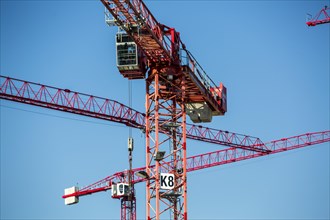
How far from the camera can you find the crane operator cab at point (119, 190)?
139m

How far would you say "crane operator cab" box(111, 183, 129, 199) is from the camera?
5458 inches

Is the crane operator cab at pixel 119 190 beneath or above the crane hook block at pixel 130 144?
beneath

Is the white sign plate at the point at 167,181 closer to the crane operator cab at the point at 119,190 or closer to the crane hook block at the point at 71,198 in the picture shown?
the crane operator cab at the point at 119,190

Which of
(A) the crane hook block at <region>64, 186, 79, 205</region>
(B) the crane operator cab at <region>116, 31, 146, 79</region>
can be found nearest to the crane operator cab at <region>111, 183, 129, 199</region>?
(A) the crane hook block at <region>64, 186, 79, 205</region>

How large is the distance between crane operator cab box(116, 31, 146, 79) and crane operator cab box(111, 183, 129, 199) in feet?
175

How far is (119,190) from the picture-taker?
13950 cm

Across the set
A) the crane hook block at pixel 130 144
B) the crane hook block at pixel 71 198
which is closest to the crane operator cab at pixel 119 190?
the crane hook block at pixel 71 198

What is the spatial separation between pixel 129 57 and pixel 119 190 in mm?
56254

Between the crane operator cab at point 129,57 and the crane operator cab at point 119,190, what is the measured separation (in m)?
53.3

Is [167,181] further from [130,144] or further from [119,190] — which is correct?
[119,190]

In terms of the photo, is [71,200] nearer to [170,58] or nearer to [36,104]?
[36,104]

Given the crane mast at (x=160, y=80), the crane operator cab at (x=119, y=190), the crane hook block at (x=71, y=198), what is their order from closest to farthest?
the crane mast at (x=160, y=80)
the crane operator cab at (x=119, y=190)
the crane hook block at (x=71, y=198)

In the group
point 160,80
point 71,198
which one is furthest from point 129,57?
point 71,198

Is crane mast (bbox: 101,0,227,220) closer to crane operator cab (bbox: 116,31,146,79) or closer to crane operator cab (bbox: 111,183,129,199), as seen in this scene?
crane operator cab (bbox: 116,31,146,79)
